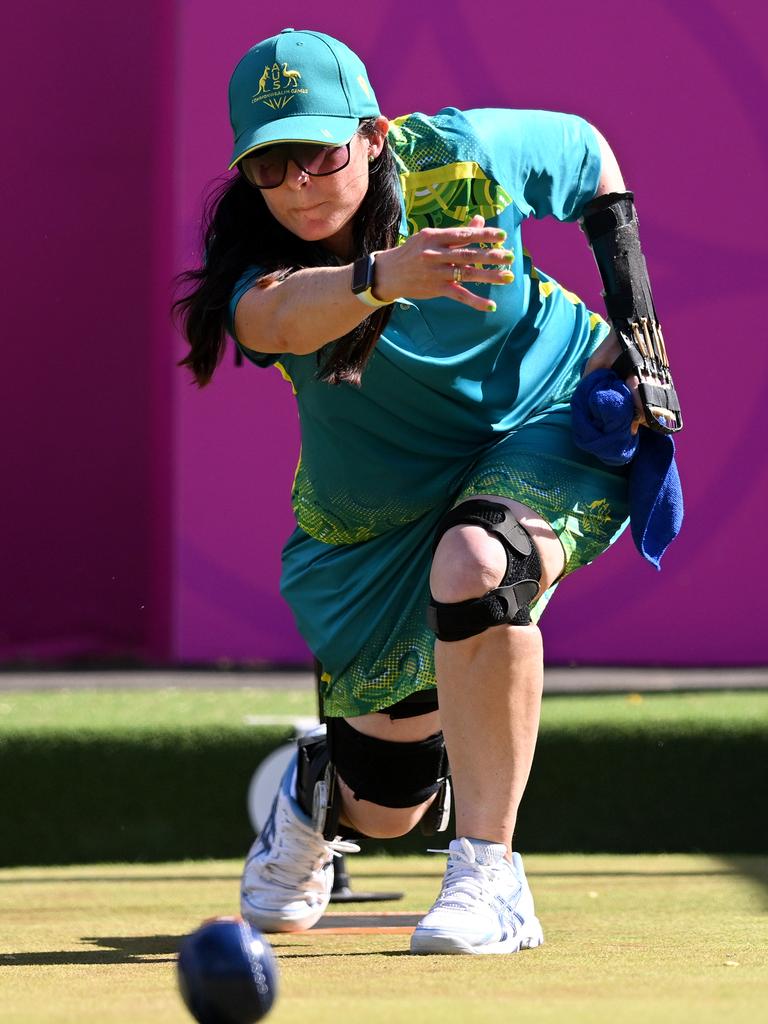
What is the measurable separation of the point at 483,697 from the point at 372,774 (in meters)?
0.52

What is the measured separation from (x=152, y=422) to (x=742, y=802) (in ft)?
14.7

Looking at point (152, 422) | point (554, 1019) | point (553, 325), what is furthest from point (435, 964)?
point (152, 422)

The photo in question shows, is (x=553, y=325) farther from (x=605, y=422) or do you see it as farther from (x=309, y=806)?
(x=309, y=806)

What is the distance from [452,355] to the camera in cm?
281

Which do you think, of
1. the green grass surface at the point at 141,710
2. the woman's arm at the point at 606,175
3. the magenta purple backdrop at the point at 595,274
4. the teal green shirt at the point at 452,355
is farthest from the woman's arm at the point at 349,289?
the magenta purple backdrop at the point at 595,274

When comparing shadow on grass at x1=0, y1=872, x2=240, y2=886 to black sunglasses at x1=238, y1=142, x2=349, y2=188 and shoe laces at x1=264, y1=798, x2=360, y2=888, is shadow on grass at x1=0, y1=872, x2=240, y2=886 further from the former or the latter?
black sunglasses at x1=238, y1=142, x2=349, y2=188

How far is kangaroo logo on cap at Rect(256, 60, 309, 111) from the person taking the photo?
2.49 m

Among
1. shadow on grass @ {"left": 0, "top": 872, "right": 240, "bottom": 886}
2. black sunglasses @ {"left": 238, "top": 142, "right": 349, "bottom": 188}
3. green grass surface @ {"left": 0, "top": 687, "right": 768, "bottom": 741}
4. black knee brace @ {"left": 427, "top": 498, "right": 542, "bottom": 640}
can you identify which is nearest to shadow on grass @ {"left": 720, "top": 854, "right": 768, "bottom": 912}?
green grass surface @ {"left": 0, "top": 687, "right": 768, "bottom": 741}

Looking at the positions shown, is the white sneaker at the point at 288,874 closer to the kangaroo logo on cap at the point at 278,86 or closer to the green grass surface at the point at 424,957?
the green grass surface at the point at 424,957

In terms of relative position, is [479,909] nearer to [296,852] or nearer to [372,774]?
[372,774]

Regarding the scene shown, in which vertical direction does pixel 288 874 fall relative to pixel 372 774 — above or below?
below

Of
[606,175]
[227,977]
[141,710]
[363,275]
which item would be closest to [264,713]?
[141,710]

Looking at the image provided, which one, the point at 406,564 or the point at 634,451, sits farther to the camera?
the point at 406,564

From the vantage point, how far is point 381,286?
2.29 metres
